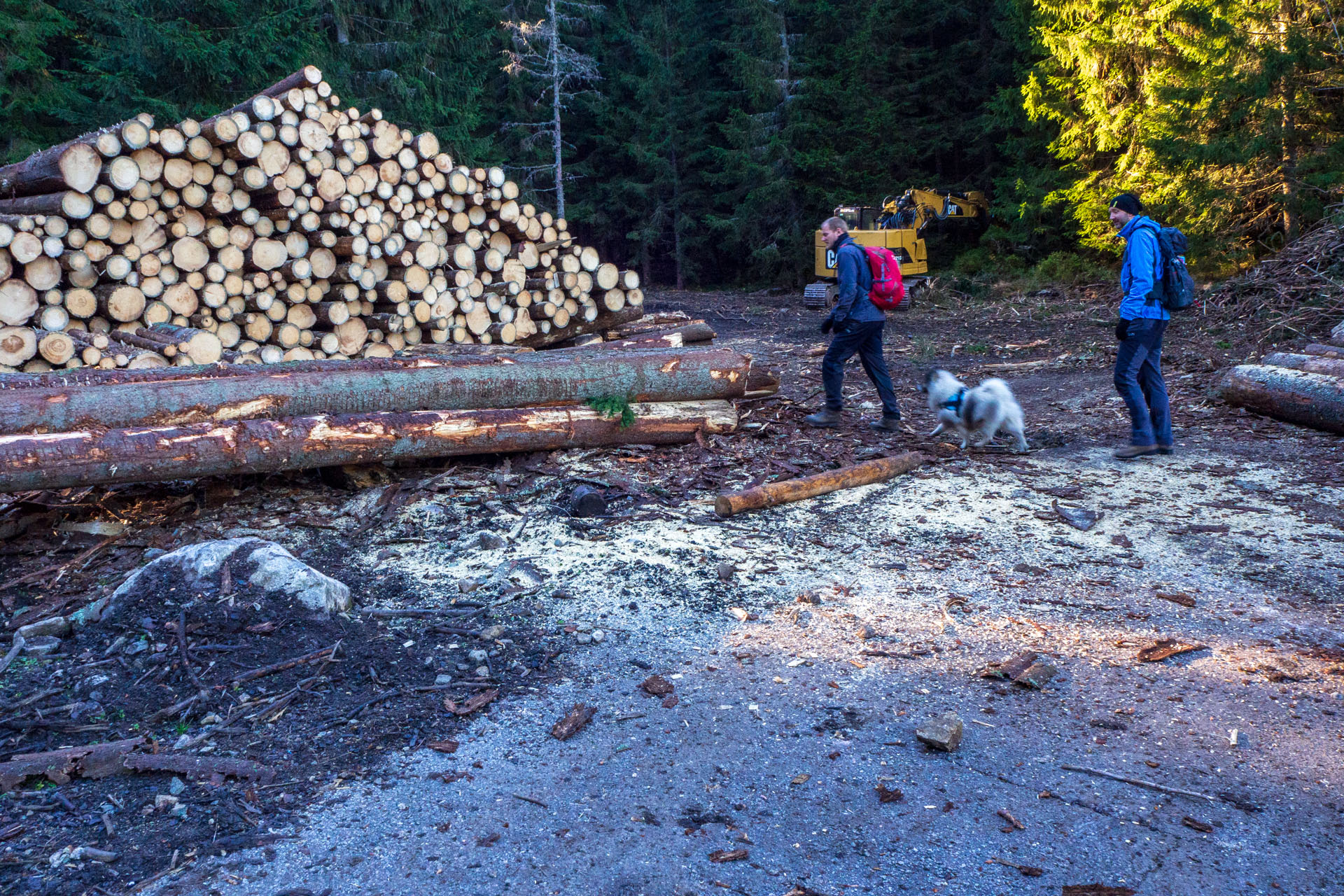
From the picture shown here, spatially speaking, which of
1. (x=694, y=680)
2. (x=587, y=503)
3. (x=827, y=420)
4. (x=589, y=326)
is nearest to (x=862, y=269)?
(x=827, y=420)

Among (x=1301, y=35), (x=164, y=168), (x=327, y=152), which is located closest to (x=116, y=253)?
(x=164, y=168)

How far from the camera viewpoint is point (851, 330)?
8102 millimetres

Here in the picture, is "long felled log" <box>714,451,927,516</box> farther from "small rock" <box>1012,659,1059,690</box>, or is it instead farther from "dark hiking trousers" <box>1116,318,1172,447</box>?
"small rock" <box>1012,659,1059,690</box>

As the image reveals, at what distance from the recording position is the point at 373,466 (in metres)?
6.64

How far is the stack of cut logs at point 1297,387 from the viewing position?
25.2 ft

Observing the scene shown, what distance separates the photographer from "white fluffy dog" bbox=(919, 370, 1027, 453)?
750 centimetres

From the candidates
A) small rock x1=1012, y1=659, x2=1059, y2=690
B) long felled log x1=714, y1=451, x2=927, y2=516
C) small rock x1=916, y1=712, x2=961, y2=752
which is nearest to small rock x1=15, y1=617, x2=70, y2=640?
long felled log x1=714, y1=451, x2=927, y2=516

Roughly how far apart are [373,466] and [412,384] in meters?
0.70

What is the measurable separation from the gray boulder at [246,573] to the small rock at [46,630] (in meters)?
0.23

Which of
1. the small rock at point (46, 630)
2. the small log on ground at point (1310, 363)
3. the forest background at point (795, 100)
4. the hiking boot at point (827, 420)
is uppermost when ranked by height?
the forest background at point (795, 100)

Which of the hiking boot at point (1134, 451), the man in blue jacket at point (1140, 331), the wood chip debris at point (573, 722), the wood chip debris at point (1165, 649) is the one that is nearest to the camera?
the wood chip debris at point (573, 722)

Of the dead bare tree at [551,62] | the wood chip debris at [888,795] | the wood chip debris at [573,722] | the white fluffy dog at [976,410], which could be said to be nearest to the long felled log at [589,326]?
the white fluffy dog at [976,410]

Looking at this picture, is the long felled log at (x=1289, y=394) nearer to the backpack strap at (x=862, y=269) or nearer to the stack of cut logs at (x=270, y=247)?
the backpack strap at (x=862, y=269)

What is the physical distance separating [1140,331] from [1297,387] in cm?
228
